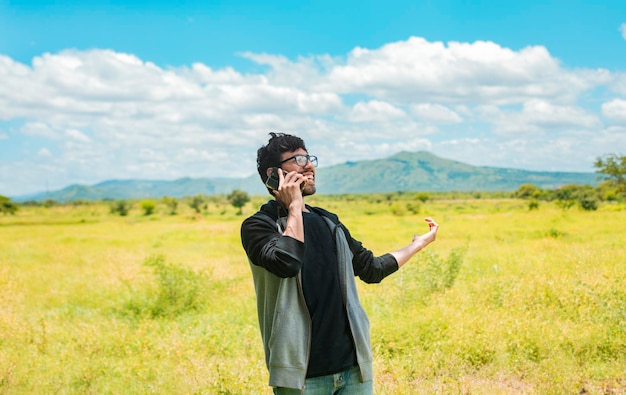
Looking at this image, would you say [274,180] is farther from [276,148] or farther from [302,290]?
[302,290]

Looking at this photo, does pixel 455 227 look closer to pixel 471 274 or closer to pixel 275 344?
pixel 471 274

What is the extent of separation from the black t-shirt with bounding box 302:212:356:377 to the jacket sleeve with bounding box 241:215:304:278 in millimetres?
194

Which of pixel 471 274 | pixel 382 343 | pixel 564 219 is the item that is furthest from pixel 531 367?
pixel 564 219

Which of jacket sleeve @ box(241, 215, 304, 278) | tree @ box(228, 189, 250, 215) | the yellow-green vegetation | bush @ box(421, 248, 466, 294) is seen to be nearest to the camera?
jacket sleeve @ box(241, 215, 304, 278)

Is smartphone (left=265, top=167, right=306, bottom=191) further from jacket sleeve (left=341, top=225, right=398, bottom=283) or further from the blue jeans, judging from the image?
the blue jeans

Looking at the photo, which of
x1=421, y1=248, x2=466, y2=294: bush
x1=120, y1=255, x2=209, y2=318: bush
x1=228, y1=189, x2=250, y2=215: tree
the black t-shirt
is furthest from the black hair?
x1=228, y1=189, x2=250, y2=215: tree

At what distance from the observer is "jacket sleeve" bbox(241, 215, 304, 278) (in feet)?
8.86

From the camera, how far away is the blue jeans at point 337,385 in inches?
114

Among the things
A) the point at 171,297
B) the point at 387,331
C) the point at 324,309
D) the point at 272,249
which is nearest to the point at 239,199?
the point at 171,297

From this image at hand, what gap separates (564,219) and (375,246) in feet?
43.0

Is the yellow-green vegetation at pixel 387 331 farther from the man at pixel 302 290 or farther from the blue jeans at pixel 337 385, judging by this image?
the man at pixel 302 290

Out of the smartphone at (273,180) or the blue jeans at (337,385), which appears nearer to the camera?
the blue jeans at (337,385)

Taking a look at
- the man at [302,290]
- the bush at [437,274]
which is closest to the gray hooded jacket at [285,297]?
the man at [302,290]

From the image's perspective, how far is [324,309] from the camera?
2959mm
